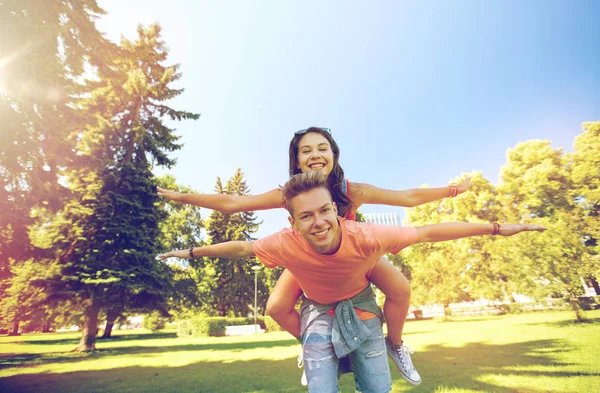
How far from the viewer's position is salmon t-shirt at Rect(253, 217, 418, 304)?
252 centimetres

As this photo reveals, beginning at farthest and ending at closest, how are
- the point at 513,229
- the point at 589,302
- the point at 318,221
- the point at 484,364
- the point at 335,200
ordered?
the point at 589,302
the point at 484,364
the point at 335,200
the point at 513,229
the point at 318,221

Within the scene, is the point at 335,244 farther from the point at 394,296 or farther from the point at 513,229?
the point at 513,229

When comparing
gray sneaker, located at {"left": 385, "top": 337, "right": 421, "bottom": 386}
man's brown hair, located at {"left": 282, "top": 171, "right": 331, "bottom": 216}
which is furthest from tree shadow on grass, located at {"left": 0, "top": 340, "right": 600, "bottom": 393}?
man's brown hair, located at {"left": 282, "top": 171, "right": 331, "bottom": 216}

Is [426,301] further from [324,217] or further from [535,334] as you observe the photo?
[324,217]

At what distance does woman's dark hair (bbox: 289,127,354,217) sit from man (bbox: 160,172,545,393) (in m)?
0.56

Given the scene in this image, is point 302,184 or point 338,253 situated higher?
point 302,184

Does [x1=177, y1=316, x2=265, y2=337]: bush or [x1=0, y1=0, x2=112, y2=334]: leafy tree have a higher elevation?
[x1=0, y1=0, x2=112, y2=334]: leafy tree

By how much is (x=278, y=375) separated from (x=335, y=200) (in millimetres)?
5877

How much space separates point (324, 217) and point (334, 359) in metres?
1.37

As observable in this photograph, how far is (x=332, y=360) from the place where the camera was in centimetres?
→ 279

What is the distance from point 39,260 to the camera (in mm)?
13375

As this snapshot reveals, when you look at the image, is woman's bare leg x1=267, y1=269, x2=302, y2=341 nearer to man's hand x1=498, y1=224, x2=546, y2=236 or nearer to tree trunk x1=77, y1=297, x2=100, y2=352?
man's hand x1=498, y1=224, x2=546, y2=236

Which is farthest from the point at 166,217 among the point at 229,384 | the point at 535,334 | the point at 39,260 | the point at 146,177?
the point at 535,334

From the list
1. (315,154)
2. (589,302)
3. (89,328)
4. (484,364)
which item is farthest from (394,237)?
(589,302)
